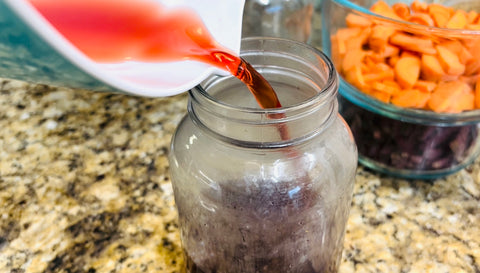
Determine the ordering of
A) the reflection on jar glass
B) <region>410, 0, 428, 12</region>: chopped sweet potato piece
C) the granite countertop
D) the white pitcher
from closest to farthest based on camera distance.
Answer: the white pitcher
the granite countertop
<region>410, 0, 428, 12</region>: chopped sweet potato piece
the reflection on jar glass

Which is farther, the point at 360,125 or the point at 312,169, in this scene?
the point at 360,125

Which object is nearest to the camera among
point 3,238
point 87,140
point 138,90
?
point 138,90

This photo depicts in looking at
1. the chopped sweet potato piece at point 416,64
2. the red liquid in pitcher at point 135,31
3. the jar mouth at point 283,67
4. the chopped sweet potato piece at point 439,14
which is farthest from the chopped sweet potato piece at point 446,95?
the red liquid in pitcher at point 135,31

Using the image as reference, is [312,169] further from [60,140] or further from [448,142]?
[60,140]

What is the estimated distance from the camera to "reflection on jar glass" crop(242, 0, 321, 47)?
3.08 feet

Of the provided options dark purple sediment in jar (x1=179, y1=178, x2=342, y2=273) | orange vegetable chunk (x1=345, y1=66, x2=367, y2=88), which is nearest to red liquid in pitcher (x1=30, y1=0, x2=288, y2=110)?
dark purple sediment in jar (x1=179, y1=178, x2=342, y2=273)

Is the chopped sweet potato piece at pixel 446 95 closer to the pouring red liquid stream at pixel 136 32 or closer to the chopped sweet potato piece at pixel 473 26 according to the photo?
the chopped sweet potato piece at pixel 473 26

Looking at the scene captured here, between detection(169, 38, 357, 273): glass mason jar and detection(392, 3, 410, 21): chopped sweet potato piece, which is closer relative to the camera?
detection(169, 38, 357, 273): glass mason jar

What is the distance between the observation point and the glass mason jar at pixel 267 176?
483 millimetres

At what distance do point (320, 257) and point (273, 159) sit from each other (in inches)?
5.6

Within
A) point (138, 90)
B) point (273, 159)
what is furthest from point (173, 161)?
point (138, 90)

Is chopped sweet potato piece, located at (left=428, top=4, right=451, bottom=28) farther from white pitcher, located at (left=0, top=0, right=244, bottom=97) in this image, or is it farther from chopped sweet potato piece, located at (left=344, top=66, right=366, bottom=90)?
white pitcher, located at (left=0, top=0, right=244, bottom=97)

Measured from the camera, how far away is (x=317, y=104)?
0.47 m

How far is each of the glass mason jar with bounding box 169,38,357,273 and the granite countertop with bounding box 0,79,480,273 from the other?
117 mm
